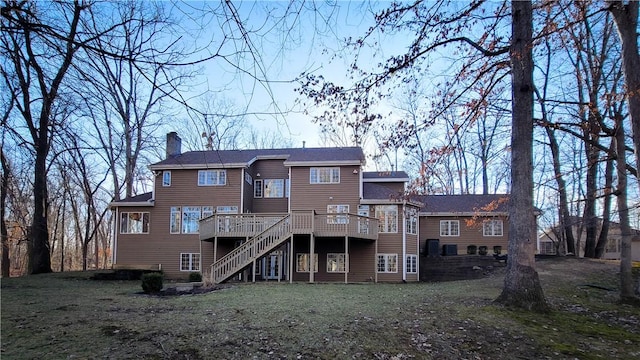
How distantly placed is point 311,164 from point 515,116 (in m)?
15.0

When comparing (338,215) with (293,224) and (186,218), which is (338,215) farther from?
(186,218)

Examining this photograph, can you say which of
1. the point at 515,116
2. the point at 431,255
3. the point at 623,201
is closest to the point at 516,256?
the point at 515,116

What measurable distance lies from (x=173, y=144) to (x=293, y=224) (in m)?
11.4

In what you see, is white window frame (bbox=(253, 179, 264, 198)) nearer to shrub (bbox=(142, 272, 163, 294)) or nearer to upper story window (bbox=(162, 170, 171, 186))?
upper story window (bbox=(162, 170, 171, 186))

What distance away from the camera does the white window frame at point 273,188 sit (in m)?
27.3

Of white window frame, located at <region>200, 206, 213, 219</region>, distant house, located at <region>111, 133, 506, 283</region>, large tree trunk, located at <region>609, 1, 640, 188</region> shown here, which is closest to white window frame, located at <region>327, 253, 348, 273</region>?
distant house, located at <region>111, 133, 506, 283</region>

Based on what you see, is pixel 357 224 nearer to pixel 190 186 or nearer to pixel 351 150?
pixel 351 150

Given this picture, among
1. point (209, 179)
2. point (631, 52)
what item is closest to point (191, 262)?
Result: point (209, 179)

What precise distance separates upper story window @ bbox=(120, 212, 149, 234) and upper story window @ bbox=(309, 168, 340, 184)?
9850 mm

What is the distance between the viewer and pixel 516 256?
10766mm

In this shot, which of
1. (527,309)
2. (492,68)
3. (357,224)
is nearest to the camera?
(527,309)

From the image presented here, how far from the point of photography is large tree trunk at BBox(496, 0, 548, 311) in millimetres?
10430

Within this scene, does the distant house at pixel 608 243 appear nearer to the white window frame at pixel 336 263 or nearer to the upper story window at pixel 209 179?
the white window frame at pixel 336 263

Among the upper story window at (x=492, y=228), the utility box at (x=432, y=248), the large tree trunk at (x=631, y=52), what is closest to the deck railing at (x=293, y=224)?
the utility box at (x=432, y=248)
